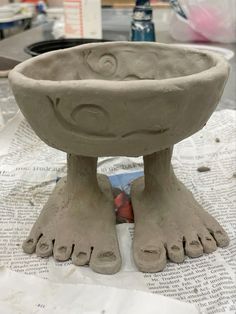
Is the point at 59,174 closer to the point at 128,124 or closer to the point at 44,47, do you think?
the point at 128,124

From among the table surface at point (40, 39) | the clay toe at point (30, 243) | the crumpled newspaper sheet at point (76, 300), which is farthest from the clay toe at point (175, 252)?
the table surface at point (40, 39)

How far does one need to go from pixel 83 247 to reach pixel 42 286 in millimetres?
99

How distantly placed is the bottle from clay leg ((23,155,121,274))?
821 mm

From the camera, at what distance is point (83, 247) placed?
67 centimetres

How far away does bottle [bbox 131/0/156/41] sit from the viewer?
1411 millimetres

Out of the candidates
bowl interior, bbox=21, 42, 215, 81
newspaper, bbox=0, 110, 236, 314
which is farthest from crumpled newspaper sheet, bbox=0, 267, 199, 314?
bowl interior, bbox=21, 42, 215, 81

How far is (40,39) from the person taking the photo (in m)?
1.74

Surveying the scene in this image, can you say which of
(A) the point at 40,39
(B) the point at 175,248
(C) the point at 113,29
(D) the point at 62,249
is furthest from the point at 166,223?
(C) the point at 113,29

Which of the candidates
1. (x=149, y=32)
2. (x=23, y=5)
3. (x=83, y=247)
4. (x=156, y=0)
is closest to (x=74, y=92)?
(x=83, y=247)

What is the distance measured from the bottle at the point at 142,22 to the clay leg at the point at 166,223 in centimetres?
79

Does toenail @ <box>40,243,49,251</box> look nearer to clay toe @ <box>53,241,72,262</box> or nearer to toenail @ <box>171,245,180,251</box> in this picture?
clay toe @ <box>53,241,72,262</box>

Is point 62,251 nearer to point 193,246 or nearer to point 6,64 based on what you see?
point 193,246

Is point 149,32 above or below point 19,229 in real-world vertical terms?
above

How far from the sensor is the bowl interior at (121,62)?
73 cm
